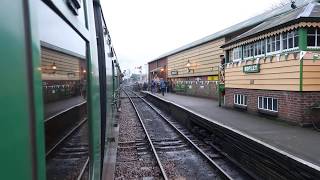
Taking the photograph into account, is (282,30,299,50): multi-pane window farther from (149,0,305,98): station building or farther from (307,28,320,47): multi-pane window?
(149,0,305,98): station building

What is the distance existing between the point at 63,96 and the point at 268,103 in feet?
33.9

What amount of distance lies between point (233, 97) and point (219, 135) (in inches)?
196

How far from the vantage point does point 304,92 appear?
9555mm

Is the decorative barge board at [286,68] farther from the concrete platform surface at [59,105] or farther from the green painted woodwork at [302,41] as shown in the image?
the concrete platform surface at [59,105]

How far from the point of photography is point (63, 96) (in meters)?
1.98

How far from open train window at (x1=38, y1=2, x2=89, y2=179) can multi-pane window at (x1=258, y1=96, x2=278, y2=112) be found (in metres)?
9.25

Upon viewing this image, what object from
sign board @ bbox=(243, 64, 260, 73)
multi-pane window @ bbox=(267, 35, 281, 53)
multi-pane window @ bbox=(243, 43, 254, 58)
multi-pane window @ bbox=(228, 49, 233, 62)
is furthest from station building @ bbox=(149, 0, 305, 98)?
multi-pane window @ bbox=(267, 35, 281, 53)

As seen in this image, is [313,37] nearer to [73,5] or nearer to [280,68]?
[280,68]

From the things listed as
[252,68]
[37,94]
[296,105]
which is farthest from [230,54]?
[37,94]

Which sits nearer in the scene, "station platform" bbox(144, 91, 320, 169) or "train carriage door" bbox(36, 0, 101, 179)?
"train carriage door" bbox(36, 0, 101, 179)

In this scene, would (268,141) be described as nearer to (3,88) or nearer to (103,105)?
(103,105)

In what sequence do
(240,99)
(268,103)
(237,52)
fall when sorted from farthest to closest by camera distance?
1. (237,52)
2. (240,99)
3. (268,103)

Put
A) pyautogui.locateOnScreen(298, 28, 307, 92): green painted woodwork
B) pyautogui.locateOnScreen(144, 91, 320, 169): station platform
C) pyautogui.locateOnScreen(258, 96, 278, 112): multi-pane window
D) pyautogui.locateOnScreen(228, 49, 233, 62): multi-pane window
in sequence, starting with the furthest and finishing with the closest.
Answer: pyautogui.locateOnScreen(228, 49, 233, 62): multi-pane window
pyautogui.locateOnScreen(258, 96, 278, 112): multi-pane window
pyautogui.locateOnScreen(298, 28, 307, 92): green painted woodwork
pyautogui.locateOnScreen(144, 91, 320, 169): station platform

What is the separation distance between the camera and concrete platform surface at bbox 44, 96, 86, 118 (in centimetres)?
155
